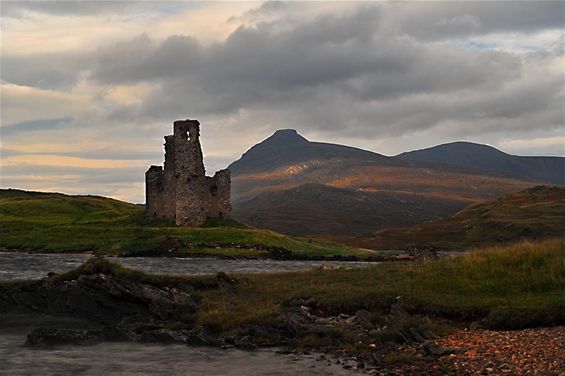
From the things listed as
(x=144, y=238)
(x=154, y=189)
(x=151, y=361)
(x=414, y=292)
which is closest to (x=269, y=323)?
(x=151, y=361)

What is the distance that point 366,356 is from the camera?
25047 millimetres

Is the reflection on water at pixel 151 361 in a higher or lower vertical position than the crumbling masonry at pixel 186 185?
lower

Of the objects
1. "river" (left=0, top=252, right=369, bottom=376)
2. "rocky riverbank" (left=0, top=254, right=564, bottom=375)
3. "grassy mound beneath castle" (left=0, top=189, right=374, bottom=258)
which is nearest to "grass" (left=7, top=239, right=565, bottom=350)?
"rocky riverbank" (left=0, top=254, right=564, bottom=375)

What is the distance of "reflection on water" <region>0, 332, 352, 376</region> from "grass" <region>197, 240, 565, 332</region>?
3.86 meters

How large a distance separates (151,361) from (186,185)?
2950 inches

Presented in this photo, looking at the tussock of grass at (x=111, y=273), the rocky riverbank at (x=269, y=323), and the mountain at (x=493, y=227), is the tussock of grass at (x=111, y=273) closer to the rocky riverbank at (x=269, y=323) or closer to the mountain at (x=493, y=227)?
the rocky riverbank at (x=269, y=323)

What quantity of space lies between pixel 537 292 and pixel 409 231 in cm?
12718

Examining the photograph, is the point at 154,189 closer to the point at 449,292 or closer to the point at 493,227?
the point at 493,227

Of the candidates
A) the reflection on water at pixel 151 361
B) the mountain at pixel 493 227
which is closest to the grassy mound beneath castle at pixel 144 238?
the mountain at pixel 493 227

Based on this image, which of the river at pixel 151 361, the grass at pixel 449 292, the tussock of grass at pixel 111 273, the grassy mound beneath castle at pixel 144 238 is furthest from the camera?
the grassy mound beneath castle at pixel 144 238

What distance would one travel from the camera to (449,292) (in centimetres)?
3347

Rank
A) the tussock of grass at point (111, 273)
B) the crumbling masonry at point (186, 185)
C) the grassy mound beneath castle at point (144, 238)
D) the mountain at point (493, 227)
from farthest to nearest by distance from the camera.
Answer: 1. the mountain at point (493, 227)
2. the crumbling masonry at point (186, 185)
3. the grassy mound beneath castle at point (144, 238)
4. the tussock of grass at point (111, 273)

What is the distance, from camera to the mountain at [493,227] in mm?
123562

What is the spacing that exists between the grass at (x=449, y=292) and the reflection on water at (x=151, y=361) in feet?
12.7
